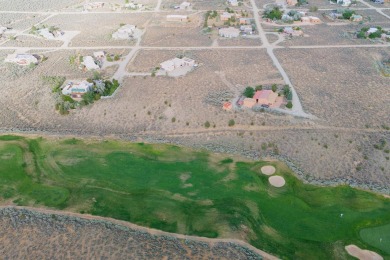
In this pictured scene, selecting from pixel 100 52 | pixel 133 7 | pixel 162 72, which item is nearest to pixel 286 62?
pixel 162 72

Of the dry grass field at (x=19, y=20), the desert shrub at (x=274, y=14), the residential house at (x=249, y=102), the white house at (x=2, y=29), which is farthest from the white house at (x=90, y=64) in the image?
the desert shrub at (x=274, y=14)

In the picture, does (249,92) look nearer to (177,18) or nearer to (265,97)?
(265,97)

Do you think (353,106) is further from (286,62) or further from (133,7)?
(133,7)

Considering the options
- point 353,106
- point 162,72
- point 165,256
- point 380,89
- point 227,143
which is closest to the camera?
point 165,256

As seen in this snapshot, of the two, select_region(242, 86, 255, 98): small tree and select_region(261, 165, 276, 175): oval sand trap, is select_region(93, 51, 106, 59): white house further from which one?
select_region(261, 165, 276, 175): oval sand trap

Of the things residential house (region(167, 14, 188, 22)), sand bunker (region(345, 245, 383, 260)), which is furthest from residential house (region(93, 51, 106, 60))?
sand bunker (region(345, 245, 383, 260))
